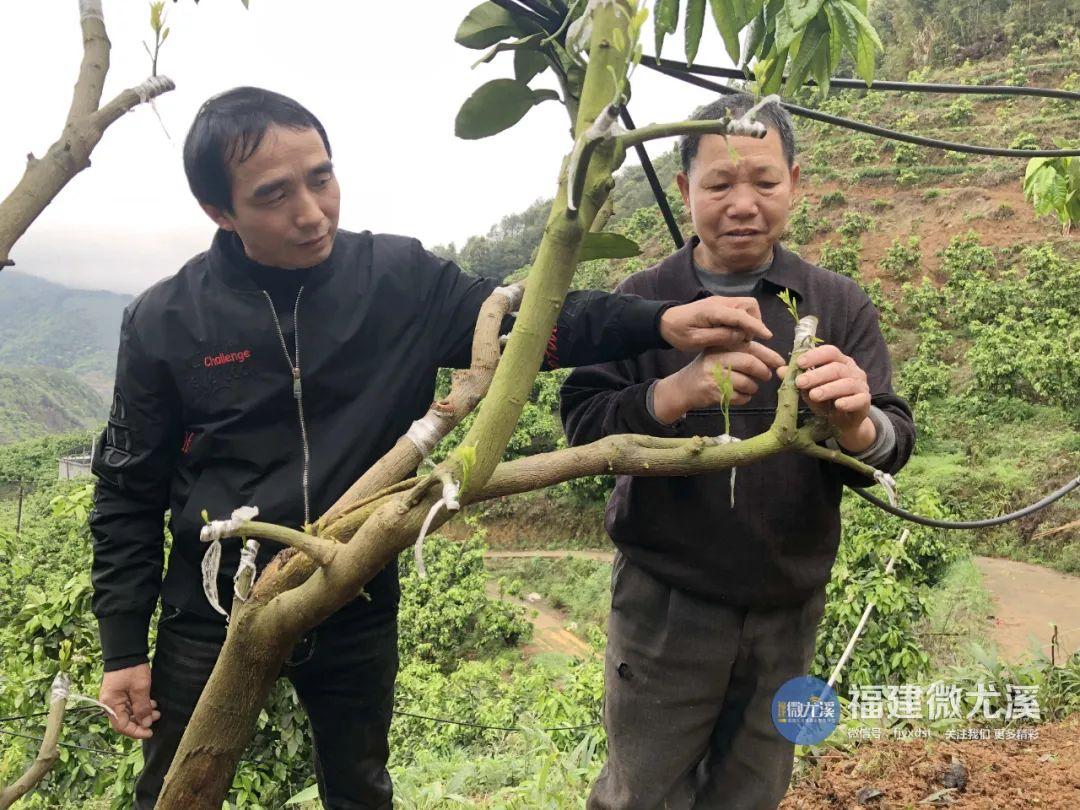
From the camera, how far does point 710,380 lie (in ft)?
3.32

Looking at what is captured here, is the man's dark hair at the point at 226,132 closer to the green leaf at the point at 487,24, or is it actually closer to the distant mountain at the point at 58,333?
the green leaf at the point at 487,24

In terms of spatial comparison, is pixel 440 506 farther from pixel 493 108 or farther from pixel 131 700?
pixel 131 700

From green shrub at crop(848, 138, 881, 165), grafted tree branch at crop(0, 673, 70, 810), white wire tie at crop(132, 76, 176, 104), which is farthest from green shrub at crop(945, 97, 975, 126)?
grafted tree branch at crop(0, 673, 70, 810)

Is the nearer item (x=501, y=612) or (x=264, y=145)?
(x=264, y=145)

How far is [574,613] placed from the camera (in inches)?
429

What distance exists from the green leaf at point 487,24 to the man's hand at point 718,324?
448 millimetres

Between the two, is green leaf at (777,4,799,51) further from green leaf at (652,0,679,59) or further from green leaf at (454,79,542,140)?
green leaf at (454,79,542,140)

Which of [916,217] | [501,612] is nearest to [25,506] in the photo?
[501,612]

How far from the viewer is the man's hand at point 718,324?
3.18ft

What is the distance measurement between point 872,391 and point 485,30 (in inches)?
35.6

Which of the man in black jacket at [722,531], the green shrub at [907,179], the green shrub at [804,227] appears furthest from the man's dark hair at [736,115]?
the green shrub at [907,179]

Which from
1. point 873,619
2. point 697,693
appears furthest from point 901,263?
point 697,693

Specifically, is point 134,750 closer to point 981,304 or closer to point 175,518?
point 175,518

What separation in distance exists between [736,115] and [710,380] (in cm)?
51
